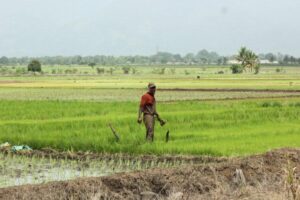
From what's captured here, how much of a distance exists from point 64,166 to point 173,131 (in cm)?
436

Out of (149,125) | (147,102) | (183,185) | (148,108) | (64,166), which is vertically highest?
(147,102)

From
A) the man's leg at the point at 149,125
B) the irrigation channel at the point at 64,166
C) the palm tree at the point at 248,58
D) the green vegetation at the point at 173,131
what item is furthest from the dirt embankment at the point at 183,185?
the palm tree at the point at 248,58

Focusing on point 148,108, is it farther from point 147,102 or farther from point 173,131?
point 173,131

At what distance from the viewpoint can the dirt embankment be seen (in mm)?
6523

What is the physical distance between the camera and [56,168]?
9.82 meters

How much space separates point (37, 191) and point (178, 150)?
4.84 meters

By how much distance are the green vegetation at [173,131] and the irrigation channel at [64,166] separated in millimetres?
817

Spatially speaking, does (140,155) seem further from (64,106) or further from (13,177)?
(64,106)

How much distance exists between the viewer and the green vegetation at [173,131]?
11398mm

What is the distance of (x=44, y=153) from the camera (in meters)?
11.5

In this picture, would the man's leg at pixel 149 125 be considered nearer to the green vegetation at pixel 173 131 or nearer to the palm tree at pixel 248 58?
the green vegetation at pixel 173 131

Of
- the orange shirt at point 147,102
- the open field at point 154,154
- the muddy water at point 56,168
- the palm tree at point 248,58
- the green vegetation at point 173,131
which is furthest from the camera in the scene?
the palm tree at point 248,58

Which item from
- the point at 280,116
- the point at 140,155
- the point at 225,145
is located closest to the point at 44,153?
the point at 140,155

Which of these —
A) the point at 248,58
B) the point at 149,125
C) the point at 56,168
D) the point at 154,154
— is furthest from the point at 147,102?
the point at 248,58
